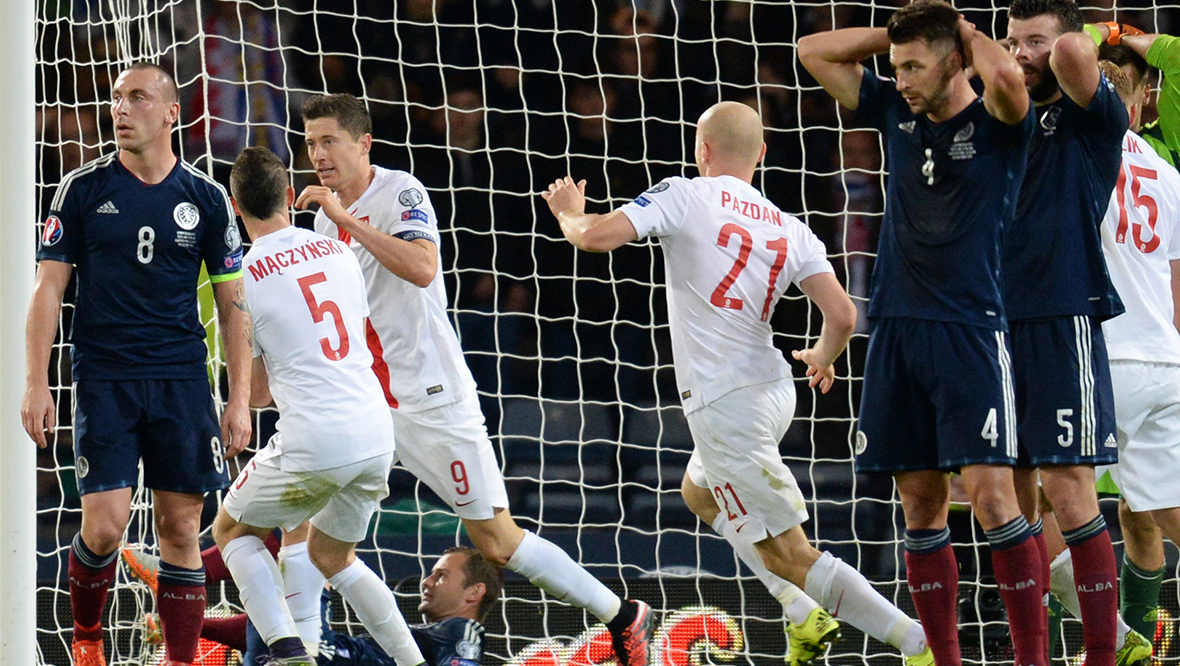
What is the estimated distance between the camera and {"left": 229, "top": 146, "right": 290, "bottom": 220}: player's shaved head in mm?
4301

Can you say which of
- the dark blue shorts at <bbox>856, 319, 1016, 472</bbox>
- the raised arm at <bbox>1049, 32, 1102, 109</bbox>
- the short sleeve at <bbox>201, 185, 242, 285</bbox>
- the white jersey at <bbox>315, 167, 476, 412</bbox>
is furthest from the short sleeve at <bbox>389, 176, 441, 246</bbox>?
the raised arm at <bbox>1049, 32, 1102, 109</bbox>

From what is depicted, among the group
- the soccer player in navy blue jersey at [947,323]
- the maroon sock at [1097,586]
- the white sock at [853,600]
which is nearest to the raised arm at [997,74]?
the soccer player in navy blue jersey at [947,323]

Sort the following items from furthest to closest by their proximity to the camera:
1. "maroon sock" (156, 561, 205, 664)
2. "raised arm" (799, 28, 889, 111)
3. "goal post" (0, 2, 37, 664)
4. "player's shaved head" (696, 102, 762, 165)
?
"player's shaved head" (696, 102, 762, 165), "maroon sock" (156, 561, 205, 664), "raised arm" (799, 28, 889, 111), "goal post" (0, 2, 37, 664)

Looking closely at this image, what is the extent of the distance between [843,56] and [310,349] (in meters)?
1.80

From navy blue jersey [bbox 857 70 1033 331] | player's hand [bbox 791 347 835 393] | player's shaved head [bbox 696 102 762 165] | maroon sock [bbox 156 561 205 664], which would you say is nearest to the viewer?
navy blue jersey [bbox 857 70 1033 331]

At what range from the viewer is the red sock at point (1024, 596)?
365 cm

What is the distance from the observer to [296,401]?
4.25m

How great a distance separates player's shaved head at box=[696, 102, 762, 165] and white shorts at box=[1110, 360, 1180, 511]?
1321 mm

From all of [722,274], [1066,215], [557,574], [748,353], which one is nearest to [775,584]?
[557,574]

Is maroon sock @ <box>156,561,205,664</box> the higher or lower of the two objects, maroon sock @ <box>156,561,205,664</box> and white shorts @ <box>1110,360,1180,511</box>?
the lower

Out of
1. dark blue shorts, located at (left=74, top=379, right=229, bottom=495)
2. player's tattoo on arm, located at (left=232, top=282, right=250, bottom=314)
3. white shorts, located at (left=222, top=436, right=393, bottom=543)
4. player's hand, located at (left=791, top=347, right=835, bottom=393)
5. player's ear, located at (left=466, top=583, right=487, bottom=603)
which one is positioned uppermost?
player's tattoo on arm, located at (left=232, top=282, right=250, bottom=314)

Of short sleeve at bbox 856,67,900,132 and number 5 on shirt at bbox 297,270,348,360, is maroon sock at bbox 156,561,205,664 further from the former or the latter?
short sleeve at bbox 856,67,900,132

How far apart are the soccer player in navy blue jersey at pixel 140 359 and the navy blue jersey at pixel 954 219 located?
6.57 feet

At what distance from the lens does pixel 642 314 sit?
8.05 metres
